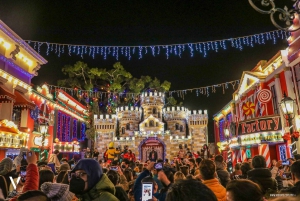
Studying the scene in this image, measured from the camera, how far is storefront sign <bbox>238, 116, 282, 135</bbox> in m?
15.4

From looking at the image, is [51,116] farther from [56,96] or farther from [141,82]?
[141,82]

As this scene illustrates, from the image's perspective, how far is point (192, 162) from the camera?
30.0ft

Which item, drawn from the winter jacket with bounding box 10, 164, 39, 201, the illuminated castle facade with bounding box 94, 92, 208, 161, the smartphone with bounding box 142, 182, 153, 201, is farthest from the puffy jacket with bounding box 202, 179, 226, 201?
the illuminated castle facade with bounding box 94, 92, 208, 161

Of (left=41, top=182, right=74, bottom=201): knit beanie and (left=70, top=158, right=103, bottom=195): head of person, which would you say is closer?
(left=70, top=158, right=103, bottom=195): head of person

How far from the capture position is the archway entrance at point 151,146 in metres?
38.3

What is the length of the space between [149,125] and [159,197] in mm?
36523

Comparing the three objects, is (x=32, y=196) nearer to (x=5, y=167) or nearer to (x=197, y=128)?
(x=5, y=167)

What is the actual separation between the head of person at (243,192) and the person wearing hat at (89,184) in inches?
47.0

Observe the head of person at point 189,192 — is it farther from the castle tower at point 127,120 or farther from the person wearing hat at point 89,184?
the castle tower at point 127,120

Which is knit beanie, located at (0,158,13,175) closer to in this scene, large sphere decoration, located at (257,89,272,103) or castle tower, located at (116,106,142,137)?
large sphere decoration, located at (257,89,272,103)

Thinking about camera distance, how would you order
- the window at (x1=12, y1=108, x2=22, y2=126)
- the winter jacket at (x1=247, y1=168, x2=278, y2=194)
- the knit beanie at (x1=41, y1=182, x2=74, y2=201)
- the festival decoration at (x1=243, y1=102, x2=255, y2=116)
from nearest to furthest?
the knit beanie at (x1=41, y1=182, x2=74, y2=201), the winter jacket at (x1=247, y1=168, x2=278, y2=194), the festival decoration at (x1=243, y1=102, x2=255, y2=116), the window at (x1=12, y1=108, x2=22, y2=126)

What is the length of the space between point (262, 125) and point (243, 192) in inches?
594

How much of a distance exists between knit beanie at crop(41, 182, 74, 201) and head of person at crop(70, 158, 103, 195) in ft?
2.18

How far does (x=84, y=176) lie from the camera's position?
2713mm
